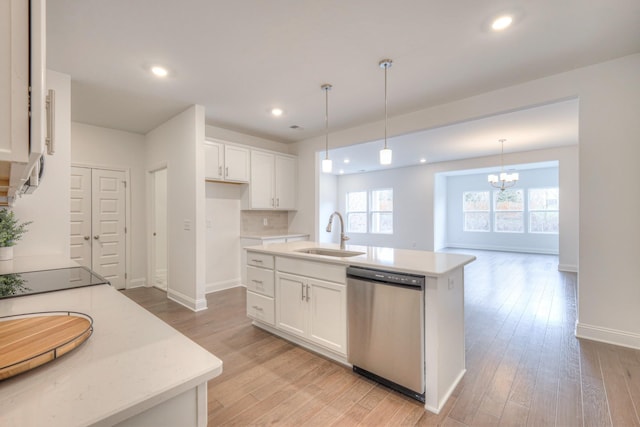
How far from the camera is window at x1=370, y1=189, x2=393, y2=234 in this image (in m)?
9.43

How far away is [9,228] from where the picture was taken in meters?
2.37

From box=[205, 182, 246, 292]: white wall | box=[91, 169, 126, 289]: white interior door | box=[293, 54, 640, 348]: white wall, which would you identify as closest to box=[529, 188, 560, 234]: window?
box=[293, 54, 640, 348]: white wall

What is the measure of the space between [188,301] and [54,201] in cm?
188

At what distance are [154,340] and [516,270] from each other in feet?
23.1

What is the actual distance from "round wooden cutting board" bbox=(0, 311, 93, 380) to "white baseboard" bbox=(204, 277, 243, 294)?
367cm

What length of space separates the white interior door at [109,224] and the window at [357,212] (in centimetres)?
714

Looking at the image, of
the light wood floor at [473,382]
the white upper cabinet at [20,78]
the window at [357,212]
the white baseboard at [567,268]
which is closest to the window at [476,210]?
the white baseboard at [567,268]

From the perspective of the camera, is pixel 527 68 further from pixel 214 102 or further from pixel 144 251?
pixel 144 251

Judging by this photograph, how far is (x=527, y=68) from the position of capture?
283 centimetres

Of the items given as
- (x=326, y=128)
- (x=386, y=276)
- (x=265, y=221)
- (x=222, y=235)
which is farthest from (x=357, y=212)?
(x=386, y=276)

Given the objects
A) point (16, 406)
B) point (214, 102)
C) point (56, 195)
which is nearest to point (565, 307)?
point (16, 406)

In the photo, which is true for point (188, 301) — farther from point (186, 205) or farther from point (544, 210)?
point (544, 210)

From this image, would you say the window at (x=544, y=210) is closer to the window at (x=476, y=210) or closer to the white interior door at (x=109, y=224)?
the window at (x=476, y=210)

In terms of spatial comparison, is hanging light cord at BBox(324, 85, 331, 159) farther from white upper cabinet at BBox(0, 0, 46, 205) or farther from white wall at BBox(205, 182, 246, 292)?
white upper cabinet at BBox(0, 0, 46, 205)
